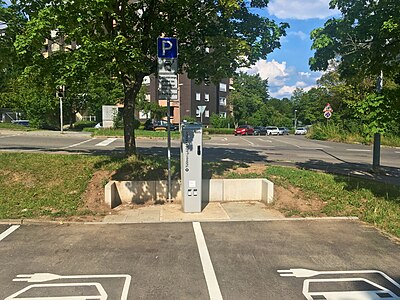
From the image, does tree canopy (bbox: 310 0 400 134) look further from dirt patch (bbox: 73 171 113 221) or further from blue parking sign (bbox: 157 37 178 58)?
dirt patch (bbox: 73 171 113 221)

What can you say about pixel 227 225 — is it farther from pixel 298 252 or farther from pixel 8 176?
pixel 8 176

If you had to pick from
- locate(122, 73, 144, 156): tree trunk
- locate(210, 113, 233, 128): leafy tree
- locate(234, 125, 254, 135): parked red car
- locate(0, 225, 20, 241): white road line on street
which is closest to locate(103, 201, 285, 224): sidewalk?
locate(0, 225, 20, 241): white road line on street

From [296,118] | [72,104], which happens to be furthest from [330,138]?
[296,118]

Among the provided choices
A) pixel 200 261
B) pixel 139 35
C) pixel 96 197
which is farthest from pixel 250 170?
pixel 200 261

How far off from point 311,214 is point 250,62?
15.5 feet

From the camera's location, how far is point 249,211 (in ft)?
23.6

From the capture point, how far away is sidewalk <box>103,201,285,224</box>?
258 inches

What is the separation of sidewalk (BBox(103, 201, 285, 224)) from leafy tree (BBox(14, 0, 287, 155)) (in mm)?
2718

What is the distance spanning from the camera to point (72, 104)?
3788cm

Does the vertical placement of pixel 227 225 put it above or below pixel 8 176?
below

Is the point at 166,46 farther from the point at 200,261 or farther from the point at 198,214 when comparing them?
the point at 200,261

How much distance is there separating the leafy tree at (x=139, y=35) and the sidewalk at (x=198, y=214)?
2718mm

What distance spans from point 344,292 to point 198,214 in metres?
3.56

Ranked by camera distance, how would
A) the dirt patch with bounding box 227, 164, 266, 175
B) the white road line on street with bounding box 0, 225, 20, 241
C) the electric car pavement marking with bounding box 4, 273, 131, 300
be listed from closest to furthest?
the electric car pavement marking with bounding box 4, 273, 131, 300, the white road line on street with bounding box 0, 225, 20, 241, the dirt patch with bounding box 227, 164, 266, 175
